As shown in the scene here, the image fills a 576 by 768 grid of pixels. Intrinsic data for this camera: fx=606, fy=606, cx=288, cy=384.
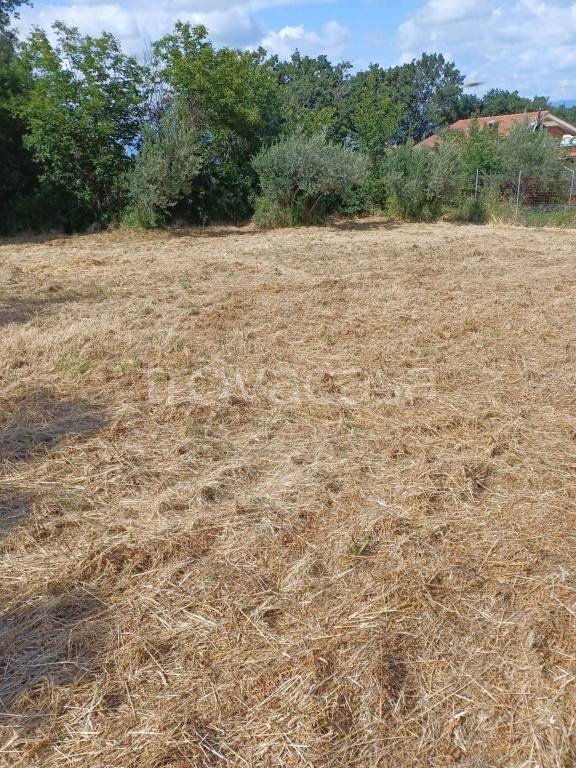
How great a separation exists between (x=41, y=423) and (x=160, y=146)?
9.94m

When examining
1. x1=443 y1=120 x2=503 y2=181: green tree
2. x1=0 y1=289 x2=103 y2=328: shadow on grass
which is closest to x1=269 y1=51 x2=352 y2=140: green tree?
x1=443 y1=120 x2=503 y2=181: green tree

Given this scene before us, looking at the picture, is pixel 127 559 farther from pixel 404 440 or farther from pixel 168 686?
pixel 404 440

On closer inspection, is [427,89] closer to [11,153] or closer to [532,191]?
[532,191]

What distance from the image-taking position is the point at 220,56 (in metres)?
13.3

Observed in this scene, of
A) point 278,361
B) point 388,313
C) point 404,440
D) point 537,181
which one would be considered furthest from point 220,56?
point 404,440

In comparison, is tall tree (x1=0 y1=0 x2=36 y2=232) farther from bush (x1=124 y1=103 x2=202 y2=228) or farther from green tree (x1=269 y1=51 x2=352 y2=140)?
green tree (x1=269 y1=51 x2=352 y2=140)

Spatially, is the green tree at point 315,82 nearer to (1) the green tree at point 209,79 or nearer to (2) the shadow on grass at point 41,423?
(1) the green tree at point 209,79

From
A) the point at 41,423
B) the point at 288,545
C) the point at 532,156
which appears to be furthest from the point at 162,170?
the point at 288,545

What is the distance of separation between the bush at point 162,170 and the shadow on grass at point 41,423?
9.18 metres

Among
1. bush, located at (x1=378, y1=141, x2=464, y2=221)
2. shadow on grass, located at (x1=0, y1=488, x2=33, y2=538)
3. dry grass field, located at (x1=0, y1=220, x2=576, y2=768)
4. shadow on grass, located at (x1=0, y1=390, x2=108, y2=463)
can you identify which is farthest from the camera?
bush, located at (x1=378, y1=141, x2=464, y2=221)

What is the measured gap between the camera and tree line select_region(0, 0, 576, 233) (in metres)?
12.2

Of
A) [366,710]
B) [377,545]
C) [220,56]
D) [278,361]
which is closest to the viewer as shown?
[366,710]

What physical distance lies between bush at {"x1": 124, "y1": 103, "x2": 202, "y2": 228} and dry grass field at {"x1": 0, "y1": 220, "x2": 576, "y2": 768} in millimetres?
7547

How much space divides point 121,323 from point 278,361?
5.86ft
